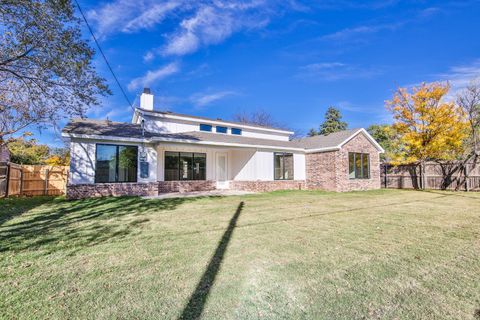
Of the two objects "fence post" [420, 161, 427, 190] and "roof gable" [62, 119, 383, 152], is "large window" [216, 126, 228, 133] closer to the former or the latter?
"roof gable" [62, 119, 383, 152]

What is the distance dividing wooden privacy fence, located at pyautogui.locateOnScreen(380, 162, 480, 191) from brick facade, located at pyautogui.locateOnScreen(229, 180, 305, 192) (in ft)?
24.9

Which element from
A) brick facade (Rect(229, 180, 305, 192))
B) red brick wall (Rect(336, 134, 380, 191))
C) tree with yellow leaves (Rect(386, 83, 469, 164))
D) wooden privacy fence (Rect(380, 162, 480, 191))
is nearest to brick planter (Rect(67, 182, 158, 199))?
brick facade (Rect(229, 180, 305, 192))

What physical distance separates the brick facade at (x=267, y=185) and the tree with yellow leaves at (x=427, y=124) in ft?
25.4

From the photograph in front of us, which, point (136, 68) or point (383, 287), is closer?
point (383, 287)

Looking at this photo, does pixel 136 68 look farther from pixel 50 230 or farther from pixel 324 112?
pixel 324 112

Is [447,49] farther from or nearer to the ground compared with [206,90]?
nearer to the ground

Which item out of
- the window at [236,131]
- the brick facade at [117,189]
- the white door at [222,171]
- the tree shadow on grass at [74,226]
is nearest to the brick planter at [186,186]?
the brick facade at [117,189]

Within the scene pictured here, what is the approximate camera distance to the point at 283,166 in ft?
54.0

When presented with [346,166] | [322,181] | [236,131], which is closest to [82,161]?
[236,131]

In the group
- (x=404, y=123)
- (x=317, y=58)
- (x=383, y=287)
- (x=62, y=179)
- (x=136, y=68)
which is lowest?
(x=383, y=287)

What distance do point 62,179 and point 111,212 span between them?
920cm

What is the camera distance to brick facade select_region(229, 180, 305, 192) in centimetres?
1510

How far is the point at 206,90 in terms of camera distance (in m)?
27.9

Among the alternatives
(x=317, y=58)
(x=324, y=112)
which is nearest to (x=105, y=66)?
(x=317, y=58)
